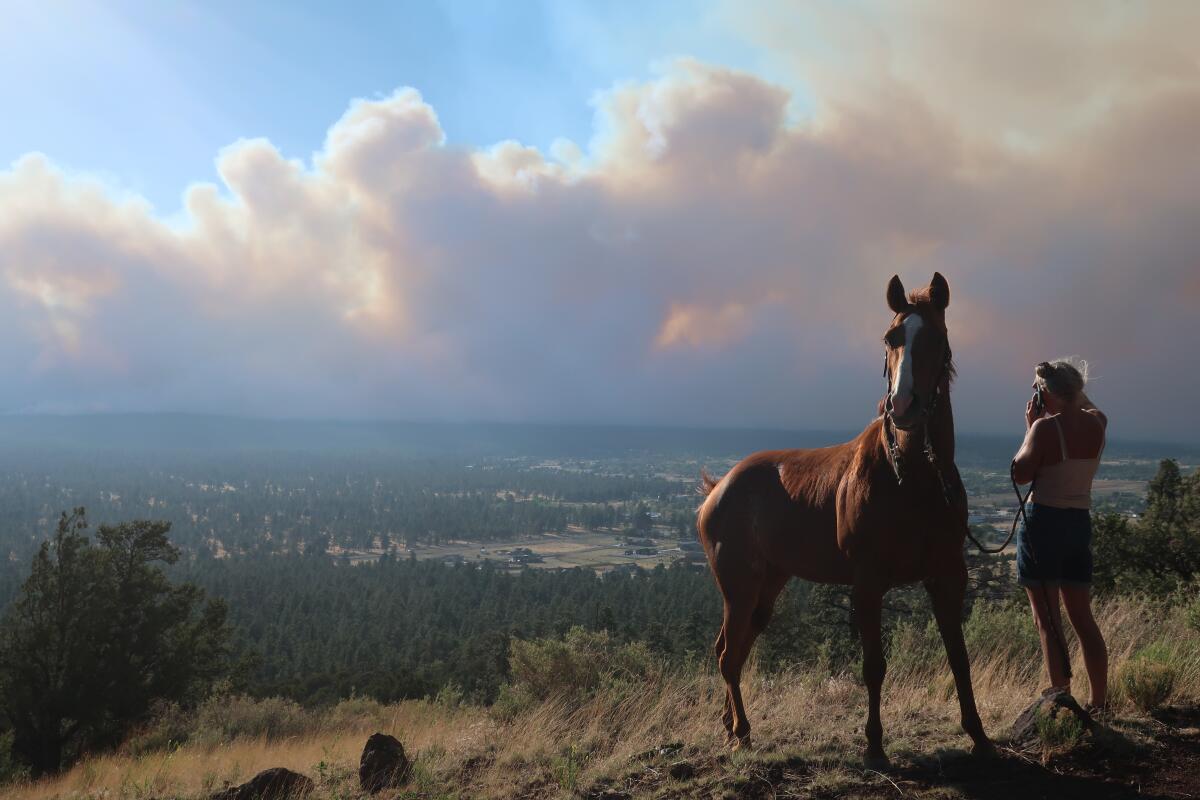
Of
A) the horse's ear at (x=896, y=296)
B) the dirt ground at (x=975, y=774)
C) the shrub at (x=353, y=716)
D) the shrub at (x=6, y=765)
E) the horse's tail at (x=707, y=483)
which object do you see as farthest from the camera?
the shrub at (x=6, y=765)

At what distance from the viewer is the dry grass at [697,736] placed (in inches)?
175

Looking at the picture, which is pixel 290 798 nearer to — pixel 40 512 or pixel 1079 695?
pixel 1079 695

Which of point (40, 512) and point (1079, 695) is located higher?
point (1079, 695)

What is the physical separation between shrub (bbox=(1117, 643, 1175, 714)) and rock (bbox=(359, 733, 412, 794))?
530 centimetres

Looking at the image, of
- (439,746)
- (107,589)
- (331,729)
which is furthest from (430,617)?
(439,746)

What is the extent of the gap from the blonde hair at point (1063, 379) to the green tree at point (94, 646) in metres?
26.9

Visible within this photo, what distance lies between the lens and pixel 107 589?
2375cm

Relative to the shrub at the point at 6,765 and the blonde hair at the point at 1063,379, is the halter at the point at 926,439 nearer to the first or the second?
the blonde hair at the point at 1063,379

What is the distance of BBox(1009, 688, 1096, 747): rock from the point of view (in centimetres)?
417

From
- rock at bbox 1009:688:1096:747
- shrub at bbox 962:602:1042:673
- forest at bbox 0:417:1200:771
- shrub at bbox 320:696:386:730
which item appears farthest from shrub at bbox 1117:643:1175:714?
shrub at bbox 320:696:386:730

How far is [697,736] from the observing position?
201 inches

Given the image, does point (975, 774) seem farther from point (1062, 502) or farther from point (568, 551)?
point (568, 551)

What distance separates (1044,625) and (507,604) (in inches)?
2703

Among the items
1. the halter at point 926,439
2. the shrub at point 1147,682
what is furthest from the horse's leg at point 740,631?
the shrub at point 1147,682
